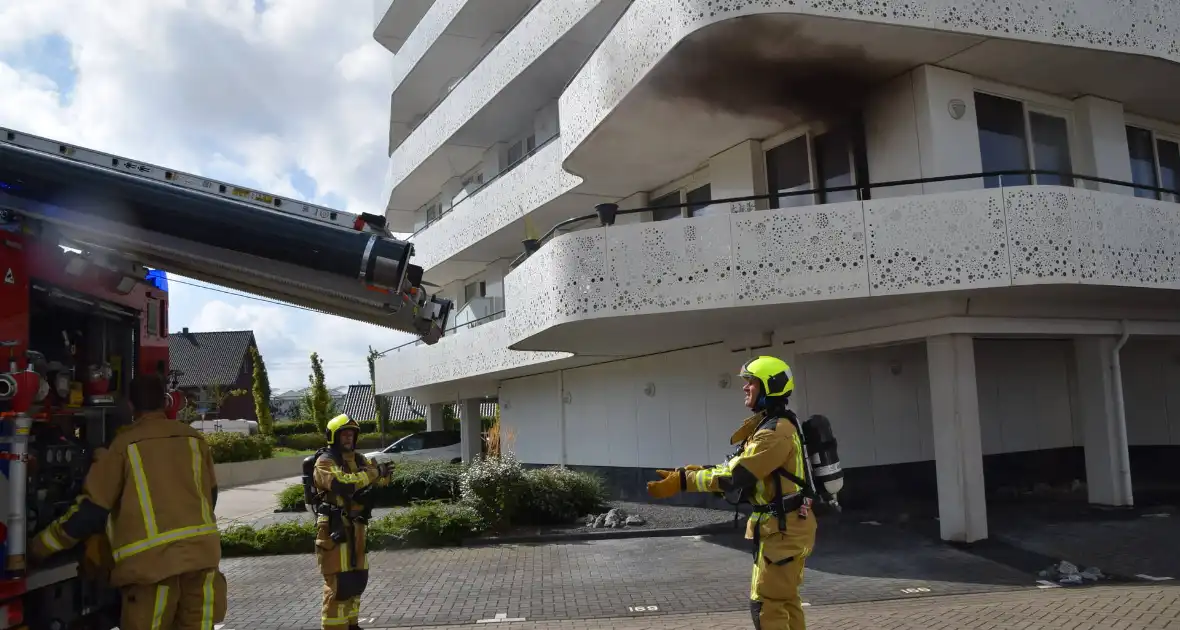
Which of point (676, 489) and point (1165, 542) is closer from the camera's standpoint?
point (676, 489)

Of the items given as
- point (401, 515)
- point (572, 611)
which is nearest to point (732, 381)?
point (401, 515)

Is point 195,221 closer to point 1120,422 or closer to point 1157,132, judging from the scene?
point 1120,422

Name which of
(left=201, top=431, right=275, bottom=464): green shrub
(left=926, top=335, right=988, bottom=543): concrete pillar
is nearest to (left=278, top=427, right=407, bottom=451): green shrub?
(left=201, top=431, right=275, bottom=464): green shrub

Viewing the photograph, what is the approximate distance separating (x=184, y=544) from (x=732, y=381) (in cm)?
1030

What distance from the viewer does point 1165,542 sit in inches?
388

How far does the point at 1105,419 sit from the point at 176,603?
12059 mm

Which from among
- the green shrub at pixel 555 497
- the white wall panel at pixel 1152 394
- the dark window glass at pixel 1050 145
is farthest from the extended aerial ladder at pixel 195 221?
the white wall panel at pixel 1152 394

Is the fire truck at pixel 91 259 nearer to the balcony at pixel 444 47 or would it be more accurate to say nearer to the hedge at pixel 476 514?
the hedge at pixel 476 514

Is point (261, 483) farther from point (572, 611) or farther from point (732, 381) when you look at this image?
point (572, 611)

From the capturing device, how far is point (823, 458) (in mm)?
5363

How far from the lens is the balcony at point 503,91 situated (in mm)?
16094

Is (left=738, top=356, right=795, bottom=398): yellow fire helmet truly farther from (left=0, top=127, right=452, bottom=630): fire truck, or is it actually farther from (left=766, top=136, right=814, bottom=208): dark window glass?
(left=766, top=136, right=814, bottom=208): dark window glass

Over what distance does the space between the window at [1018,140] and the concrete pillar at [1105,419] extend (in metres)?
2.53

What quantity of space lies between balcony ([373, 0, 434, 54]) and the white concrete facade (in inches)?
434
